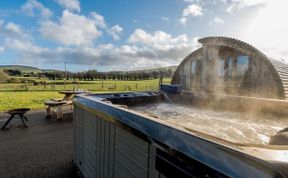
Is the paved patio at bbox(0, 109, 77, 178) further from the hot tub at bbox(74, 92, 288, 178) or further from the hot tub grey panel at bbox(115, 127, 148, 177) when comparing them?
the hot tub grey panel at bbox(115, 127, 148, 177)

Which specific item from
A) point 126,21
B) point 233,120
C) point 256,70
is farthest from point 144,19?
point 233,120

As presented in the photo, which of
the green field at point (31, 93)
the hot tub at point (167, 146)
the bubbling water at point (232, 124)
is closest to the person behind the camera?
the hot tub at point (167, 146)

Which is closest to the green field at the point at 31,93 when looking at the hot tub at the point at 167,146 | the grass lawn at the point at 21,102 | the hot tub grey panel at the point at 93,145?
the grass lawn at the point at 21,102

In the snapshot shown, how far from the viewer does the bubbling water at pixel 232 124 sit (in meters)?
2.27

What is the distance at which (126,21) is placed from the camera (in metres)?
9.01

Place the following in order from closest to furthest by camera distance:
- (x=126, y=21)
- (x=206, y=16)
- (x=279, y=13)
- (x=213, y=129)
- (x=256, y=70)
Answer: (x=213, y=129) < (x=279, y=13) < (x=206, y=16) < (x=256, y=70) < (x=126, y=21)

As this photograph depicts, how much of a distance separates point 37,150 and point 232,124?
3.99 meters

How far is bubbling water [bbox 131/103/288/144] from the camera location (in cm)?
227

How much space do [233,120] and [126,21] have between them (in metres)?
7.66

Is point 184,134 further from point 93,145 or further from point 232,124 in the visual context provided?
point 232,124

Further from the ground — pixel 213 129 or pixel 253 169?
pixel 253 169

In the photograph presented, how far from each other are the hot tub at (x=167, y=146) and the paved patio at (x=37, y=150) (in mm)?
594

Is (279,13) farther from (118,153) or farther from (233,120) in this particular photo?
(118,153)

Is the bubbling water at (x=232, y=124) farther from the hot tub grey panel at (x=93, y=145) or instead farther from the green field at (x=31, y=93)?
the green field at (x=31, y=93)
